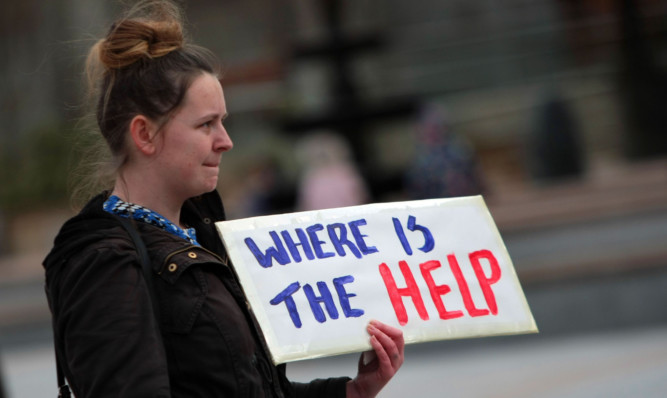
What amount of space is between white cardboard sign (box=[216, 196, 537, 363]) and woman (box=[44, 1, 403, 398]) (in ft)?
0.21

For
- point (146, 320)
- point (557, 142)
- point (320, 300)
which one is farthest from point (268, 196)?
point (146, 320)

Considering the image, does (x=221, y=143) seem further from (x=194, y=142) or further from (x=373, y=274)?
(x=373, y=274)

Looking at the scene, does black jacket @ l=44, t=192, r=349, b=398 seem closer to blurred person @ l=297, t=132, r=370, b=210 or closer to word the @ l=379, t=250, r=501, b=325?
word the @ l=379, t=250, r=501, b=325

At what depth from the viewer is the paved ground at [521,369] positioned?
7129 millimetres

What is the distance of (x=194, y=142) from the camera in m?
2.15

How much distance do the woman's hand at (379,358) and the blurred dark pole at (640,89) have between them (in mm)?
9379

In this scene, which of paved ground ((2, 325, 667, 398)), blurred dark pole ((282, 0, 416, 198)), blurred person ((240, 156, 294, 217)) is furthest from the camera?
blurred dark pole ((282, 0, 416, 198))

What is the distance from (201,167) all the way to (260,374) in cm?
43

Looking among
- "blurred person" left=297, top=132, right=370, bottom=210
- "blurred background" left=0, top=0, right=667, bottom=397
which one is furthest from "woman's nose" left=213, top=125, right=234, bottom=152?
"blurred person" left=297, top=132, right=370, bottom=210

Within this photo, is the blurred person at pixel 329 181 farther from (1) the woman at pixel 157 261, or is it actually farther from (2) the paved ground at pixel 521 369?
(1) the woman at pixel 157 261

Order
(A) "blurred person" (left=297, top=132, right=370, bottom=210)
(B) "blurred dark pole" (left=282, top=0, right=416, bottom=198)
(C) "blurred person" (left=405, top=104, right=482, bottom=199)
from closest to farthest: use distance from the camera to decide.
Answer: (C) "blurred person" (left=405, top=104, right=482, bottom=199) < (A) "blurred person" (left=297, top=132, right=370, bottom=210) < (B) "blurred dark pole" (left=282, top=0, right=416, bottom=198)

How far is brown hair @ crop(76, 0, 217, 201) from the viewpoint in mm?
2146

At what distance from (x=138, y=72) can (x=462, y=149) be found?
25.6 feet

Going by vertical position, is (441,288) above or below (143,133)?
below
